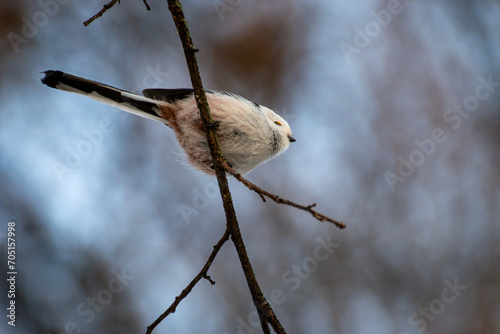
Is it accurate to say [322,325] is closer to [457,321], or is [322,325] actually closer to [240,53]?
[457,321]

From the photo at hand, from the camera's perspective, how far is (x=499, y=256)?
16.0 feet

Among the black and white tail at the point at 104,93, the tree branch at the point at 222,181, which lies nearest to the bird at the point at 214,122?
the black and white tail at the point at 104,93

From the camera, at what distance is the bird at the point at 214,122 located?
281 cm

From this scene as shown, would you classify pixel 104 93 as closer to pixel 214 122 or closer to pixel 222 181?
pixel 214 122

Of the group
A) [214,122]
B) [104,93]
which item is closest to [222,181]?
[214,122]

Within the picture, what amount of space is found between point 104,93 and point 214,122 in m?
0.73

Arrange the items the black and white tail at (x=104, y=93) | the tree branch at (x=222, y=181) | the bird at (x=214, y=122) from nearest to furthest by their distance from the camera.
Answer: the tree branch at (x=222, y=181), the black and white tail at (x=104, y=93), the bird at (x=214, y=122)

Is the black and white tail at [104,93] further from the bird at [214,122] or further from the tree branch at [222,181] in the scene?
the tree branch at [222,181]

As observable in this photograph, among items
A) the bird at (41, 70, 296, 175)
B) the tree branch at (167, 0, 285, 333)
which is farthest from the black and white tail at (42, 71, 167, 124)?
Result: the tree branch at (167, 0, 285, 333)

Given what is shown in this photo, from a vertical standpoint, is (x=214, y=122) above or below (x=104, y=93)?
above

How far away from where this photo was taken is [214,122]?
273cm

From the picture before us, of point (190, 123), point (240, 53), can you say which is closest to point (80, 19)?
point (240, 53)

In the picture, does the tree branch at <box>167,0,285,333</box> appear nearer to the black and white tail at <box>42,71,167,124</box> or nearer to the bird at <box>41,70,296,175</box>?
the bird at <box>41,70,296,175</box>

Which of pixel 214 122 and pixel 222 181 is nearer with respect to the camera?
pixel 222 181
